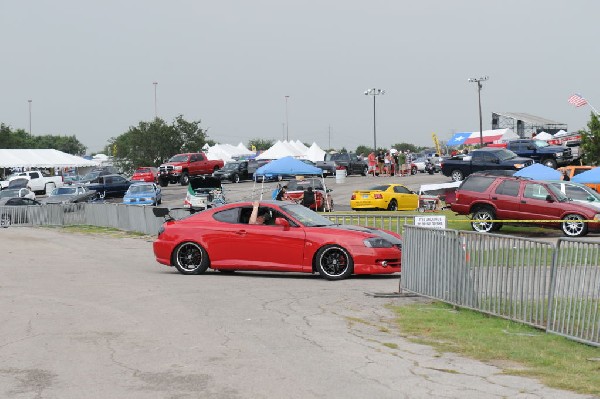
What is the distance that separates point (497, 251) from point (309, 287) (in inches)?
181

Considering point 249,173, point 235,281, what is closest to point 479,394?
point 235,281

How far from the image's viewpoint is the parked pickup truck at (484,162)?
4734 centimetres

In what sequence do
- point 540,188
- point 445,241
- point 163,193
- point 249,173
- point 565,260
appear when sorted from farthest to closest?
point 249,173 < point 163,193 < point 540,188 < point 445,241 < point 565,260

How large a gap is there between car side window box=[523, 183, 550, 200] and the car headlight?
12.8 metres

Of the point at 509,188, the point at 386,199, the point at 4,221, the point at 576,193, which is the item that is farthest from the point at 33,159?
the point at 576,193

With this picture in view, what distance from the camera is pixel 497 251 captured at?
465 inches

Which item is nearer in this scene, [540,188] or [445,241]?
[445,241]

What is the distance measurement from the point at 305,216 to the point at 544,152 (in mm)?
39104

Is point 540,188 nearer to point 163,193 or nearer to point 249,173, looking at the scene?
point 163,193

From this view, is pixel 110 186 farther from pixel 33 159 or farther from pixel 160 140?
pixel 160 140

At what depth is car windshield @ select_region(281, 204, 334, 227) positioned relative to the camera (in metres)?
17.5

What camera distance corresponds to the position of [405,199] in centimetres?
4025

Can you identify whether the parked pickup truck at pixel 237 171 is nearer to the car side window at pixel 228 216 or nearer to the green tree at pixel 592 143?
the green tree at pixel 592 143

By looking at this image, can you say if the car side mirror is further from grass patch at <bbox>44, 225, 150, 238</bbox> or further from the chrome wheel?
grass patch at <bbox>44, 225, 150, 238</bbox>
